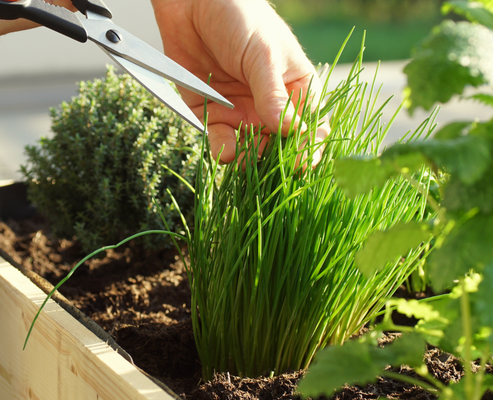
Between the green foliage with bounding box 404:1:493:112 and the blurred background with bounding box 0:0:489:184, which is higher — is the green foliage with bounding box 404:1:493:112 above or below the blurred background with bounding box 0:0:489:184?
below

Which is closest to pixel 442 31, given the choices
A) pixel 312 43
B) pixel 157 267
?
pixel 157 267

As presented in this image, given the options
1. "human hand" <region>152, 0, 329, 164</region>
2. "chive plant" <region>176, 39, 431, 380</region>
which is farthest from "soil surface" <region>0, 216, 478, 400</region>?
"human hand" <region>152, 0, 329, 164</region>

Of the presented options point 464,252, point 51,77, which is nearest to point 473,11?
point 464,252

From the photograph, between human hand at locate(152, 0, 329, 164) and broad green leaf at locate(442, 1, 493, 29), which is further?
human hand at locate(152, 0, 329, 164)

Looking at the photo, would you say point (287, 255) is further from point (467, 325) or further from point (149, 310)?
point (149, 310)

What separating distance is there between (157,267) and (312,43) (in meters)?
10.6

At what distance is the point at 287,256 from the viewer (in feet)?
2.01

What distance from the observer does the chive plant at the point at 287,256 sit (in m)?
0.62

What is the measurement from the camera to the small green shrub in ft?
3.75

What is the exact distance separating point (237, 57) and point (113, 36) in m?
0.24

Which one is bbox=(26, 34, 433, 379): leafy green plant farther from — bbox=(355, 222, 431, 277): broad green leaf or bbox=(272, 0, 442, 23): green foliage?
bbox=(272, 0, 442, 23): green foliage

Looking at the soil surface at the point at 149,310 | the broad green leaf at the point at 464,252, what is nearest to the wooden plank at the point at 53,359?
the soil surface at the point at 149,310

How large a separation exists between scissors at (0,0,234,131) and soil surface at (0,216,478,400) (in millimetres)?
378

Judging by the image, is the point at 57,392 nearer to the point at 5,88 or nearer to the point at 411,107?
the point at 411,107
